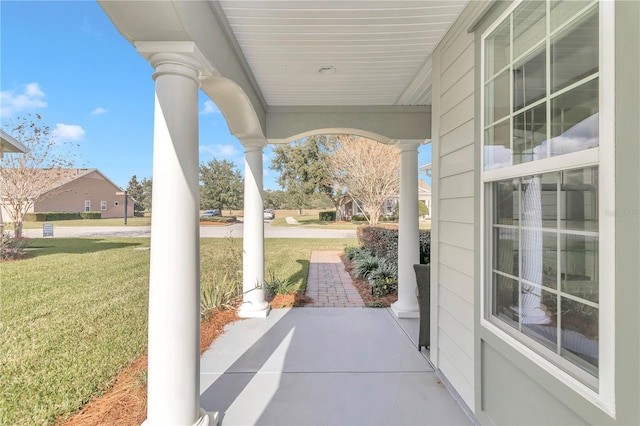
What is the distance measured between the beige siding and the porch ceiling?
0.37 meters

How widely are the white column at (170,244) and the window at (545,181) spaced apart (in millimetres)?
2038

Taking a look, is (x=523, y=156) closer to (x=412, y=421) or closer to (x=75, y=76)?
(x=412, y=421)

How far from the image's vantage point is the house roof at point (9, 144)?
812 centimetres

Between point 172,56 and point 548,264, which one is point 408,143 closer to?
point 548,264

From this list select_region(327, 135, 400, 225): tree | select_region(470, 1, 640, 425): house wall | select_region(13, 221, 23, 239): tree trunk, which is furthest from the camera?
select_region(327, 135, 400, 225): tree

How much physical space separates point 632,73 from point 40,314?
7.12 meters

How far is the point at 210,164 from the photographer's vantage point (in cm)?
2423

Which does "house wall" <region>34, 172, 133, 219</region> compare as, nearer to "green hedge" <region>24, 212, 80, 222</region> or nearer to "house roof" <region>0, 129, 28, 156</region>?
"green hedge" <region>24, 212, 80, 222</region>

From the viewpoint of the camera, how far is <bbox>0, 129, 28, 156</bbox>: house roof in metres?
8.12

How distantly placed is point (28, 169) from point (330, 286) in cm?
1223

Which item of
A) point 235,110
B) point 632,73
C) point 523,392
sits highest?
point 235,110

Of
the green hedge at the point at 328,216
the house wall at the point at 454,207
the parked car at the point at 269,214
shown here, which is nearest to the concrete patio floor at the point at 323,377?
the house wall at the point at 454,207

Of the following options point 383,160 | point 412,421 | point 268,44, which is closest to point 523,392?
point 412,421

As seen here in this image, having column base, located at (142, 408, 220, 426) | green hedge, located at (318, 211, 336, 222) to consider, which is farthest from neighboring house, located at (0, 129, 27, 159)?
green hedge, located at (318, 211, 336, 222)
